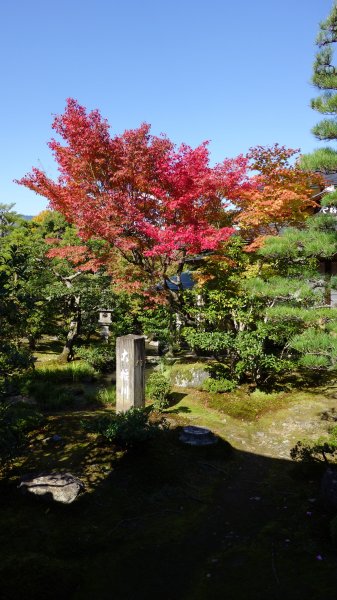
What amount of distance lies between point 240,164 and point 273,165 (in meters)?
1.41

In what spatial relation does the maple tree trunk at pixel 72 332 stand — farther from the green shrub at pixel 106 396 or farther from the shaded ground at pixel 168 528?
the shaded ground at pixel 168 528

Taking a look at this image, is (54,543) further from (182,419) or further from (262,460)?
(182,419)

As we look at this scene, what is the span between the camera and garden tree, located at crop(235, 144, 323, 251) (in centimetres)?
1173

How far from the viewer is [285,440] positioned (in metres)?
8.46

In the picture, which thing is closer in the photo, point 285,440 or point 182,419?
point 285,440

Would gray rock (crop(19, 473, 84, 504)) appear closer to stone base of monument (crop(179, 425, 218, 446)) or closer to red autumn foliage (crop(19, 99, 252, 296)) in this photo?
stone base of monument (crop(179, 425, 218, 446))

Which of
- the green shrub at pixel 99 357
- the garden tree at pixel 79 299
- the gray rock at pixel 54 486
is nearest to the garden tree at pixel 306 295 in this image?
the gray rock at pixel 54 486

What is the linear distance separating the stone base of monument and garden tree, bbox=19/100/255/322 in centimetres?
504

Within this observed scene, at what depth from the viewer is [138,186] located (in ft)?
37.3

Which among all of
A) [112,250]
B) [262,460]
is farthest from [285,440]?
[112,250]

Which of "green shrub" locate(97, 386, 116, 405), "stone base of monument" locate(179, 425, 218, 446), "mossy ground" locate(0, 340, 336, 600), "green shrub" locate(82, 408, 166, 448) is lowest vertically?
"mossy ground" locate(0, 340, 336, 600)

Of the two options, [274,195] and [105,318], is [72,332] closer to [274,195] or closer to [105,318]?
[105,318]

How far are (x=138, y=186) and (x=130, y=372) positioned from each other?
559 centimetres

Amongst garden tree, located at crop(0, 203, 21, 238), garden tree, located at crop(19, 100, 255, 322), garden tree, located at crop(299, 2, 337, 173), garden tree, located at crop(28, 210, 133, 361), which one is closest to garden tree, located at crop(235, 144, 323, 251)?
garden tree, located at crop(19, 100, 255, 322)
